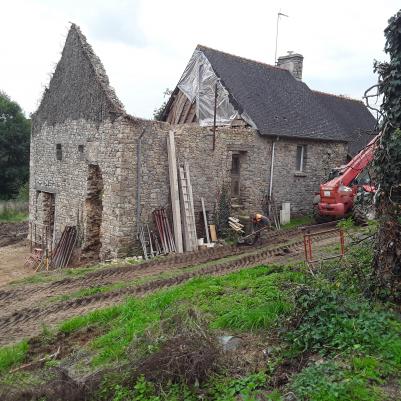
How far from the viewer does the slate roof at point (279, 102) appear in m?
16.8

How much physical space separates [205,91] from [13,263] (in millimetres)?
9989

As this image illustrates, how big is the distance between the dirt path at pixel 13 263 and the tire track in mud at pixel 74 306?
5.20 m

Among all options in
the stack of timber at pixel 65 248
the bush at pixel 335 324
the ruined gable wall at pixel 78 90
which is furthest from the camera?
the stack of timber at pixel 65 248

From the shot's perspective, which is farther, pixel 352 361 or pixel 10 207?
pixel 10 207

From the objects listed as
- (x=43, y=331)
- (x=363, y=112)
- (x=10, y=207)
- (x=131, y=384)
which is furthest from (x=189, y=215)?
(x=10, y=207)

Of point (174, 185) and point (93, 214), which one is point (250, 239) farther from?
point (93, 214)

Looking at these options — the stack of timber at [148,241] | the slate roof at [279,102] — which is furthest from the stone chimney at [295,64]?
the stack of timber at [148,241]

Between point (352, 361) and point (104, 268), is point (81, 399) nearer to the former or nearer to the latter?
point (352, 361)

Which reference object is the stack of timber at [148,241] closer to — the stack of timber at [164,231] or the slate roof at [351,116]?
the stack of timber at [164,231]

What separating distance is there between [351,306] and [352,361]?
103 centimetres

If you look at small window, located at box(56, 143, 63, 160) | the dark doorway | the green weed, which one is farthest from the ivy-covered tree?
small window, located at box(56, 143, 63, 160)

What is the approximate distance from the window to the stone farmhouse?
0.13 feet

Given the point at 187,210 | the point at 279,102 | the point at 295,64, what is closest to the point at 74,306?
the point at 187,210

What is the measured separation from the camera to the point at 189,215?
44.8ft
